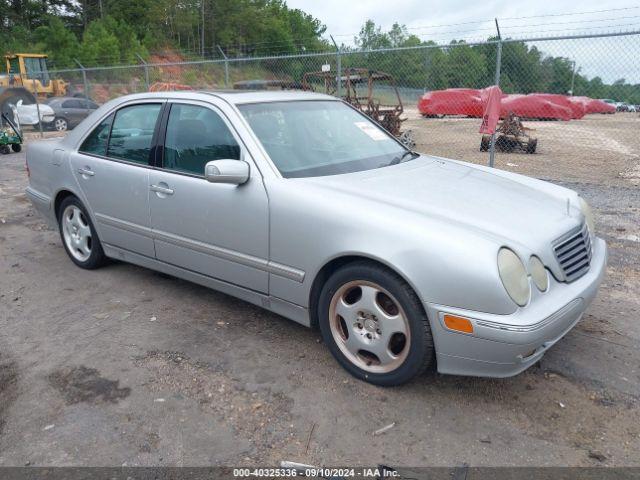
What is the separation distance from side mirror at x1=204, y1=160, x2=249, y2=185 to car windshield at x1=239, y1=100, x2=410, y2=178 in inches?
8.5

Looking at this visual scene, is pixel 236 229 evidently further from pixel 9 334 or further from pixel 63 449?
pixel 9 334

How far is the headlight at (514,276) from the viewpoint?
8.16ft

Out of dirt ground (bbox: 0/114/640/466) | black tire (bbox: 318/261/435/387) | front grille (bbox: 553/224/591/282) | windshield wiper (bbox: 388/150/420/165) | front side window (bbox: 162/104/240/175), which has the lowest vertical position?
dirt ground (bbox: 0/114/640/466)

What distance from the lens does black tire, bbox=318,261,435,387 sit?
8.77ft

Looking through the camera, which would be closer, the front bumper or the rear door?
the front bumper

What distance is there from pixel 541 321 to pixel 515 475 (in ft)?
2.25

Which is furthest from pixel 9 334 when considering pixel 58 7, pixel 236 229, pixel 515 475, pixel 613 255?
pixel 58 7

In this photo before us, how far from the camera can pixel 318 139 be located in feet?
12.2

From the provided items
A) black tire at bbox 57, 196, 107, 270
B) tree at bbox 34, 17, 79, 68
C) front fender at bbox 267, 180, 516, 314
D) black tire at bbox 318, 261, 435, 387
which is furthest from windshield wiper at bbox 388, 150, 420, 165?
tree at bbox 34, 17, 79, 68

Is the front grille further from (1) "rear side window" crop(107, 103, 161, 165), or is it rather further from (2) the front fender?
(1) "rear side window" crop(107, 103, 161, 165)

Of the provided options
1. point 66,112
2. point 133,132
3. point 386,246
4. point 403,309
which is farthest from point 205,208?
point 66,112

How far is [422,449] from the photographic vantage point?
2490 mm

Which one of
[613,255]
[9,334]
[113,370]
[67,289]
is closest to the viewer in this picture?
[113,370]

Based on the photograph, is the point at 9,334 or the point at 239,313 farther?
the point at 239,313
